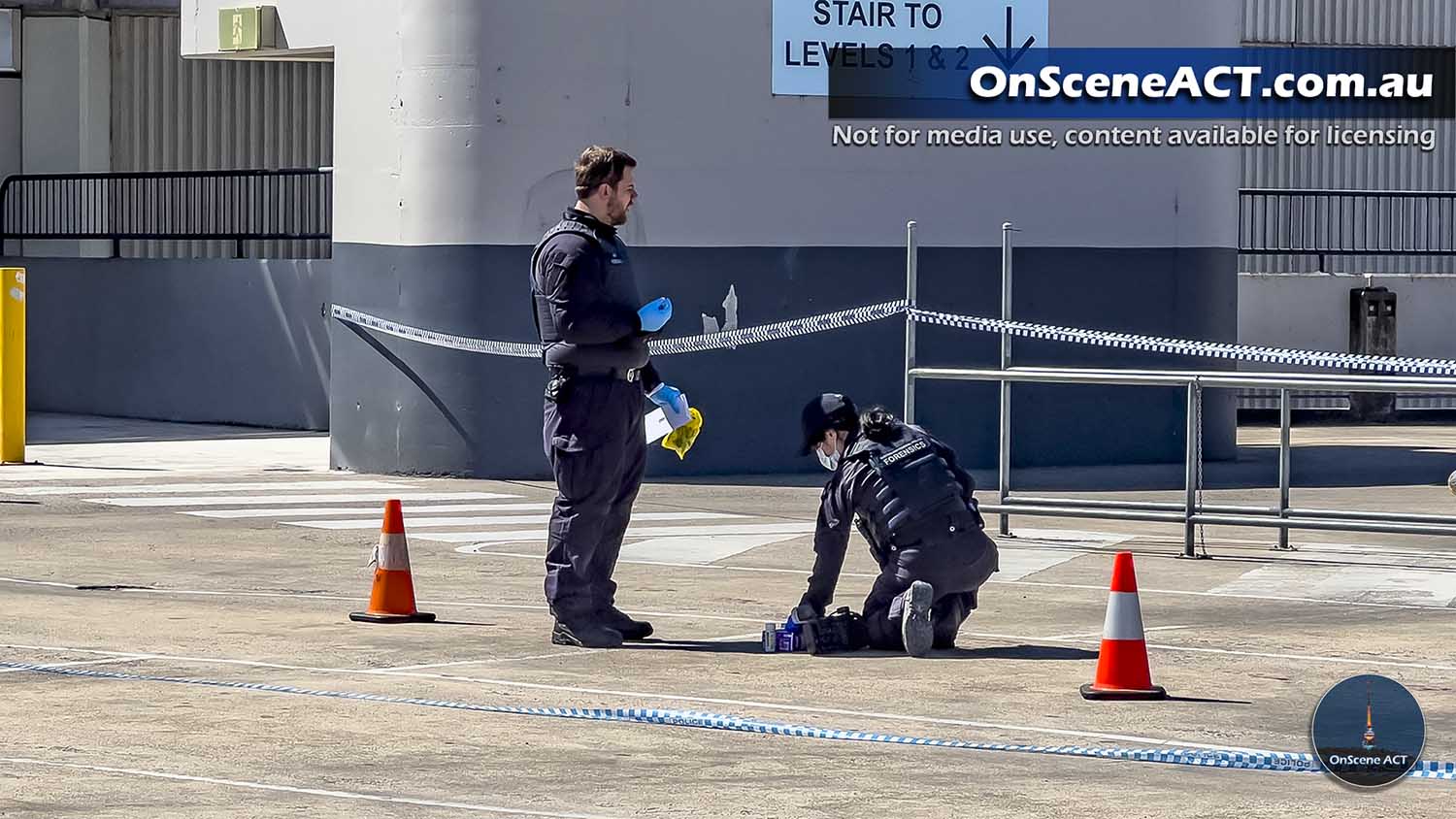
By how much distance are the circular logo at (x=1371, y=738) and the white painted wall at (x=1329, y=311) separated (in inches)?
732

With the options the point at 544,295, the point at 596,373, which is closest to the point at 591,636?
the point at 596,373

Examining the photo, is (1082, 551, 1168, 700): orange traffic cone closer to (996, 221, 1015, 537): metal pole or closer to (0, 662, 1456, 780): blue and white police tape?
(0, 662, 1456, 780): blue and white police tape

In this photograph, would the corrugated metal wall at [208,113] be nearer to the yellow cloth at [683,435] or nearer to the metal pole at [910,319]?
the metal pole at [910,319]

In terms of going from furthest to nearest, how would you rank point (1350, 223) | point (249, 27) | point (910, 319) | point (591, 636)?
point (1350, 223)
point (249, 27)
point (910, 319)
point (591, 636)

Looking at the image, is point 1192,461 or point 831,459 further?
point 1192,461

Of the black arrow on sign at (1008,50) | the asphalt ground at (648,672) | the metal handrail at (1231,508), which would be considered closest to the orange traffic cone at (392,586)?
the asphalt ground at (648,672)

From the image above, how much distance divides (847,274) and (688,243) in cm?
127

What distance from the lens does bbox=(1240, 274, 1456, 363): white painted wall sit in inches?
1001

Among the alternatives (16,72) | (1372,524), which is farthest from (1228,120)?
(16,72)

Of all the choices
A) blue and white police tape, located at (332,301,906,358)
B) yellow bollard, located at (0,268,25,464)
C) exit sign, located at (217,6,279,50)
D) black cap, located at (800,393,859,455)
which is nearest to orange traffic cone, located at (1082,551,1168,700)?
black cap, located at (800,393,859,455)

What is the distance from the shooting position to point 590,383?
10.2 metres

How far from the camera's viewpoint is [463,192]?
701 inches

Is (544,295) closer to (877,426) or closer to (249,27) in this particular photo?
(877,426)

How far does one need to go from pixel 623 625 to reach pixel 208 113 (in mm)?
16178
